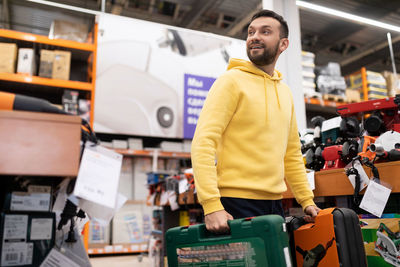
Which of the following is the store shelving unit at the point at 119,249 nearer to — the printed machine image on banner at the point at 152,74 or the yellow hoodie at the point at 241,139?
the printed machine image on banner at the point at 152,74

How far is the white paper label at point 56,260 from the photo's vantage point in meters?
0.98

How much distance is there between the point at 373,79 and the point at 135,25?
4.29 metres

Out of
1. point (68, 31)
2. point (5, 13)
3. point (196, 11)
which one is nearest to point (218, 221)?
point (68, 31)

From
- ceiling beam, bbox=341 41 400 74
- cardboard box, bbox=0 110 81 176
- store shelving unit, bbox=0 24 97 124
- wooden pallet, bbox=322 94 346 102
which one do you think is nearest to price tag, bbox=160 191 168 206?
store shelving unit, bbox=0 24 97 124

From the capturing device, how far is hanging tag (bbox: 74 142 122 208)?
92 centimetres

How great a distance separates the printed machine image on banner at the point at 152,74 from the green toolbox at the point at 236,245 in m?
4.01

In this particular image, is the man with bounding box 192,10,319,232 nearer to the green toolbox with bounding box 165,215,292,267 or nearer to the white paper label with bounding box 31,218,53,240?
the green toolbox with bounding box 165,215,292,267

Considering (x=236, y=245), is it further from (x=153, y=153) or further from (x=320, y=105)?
(x=320, y=105)

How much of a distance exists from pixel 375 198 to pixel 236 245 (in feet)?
2.45

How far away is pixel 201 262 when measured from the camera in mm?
1266

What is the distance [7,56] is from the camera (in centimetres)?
449

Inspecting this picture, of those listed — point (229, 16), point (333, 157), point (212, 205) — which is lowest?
point (212, 205)

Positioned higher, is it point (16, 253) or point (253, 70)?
point (253, 70)

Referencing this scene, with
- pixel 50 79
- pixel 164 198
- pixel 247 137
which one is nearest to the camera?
pixel 247 137
